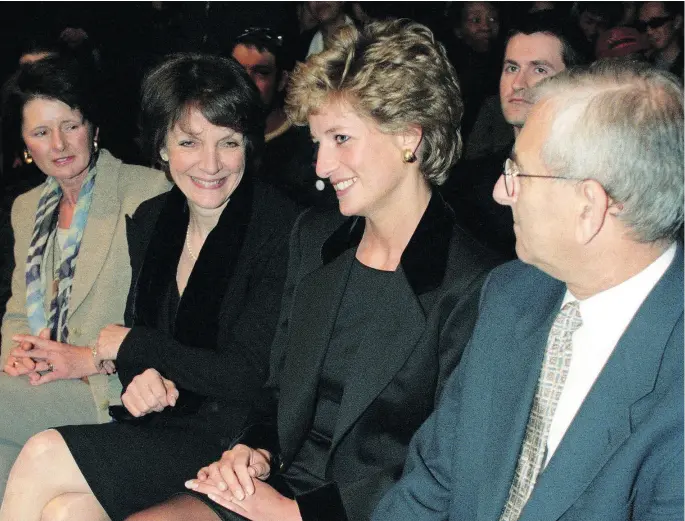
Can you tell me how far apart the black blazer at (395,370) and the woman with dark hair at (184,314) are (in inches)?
13.0

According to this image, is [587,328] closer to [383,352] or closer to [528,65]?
[383,352]

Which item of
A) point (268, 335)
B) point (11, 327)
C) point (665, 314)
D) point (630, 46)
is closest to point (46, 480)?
point (268, 335)

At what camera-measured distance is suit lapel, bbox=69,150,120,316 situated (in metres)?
2.87

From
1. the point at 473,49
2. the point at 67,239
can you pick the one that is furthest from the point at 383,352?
the point at 473,49

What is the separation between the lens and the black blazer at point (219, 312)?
2.41 meters

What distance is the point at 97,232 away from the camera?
2.93m

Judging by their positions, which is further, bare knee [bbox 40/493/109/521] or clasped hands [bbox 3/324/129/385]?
clasped hands [bbox 3/324/129/385]

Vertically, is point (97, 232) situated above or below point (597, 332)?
below

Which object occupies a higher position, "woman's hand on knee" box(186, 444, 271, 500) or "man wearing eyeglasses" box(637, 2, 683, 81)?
"man wearing eyeglasses" box(637, 2, 683, 81)

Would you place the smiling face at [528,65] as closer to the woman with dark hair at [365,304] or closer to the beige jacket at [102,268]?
the woman with dark hair at [365,304]

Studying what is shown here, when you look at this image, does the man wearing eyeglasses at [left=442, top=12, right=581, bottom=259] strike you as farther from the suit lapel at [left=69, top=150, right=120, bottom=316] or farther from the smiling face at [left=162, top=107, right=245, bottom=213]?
the suit lapel at [left=69, top=150, right=120, bottom=316]

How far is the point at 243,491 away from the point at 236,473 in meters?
0.06

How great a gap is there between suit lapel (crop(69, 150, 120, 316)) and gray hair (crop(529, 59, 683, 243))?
181 centimetres

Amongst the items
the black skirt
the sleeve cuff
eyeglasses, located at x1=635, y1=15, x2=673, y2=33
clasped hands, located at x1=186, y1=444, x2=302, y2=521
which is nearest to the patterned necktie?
the sleeve cuff
